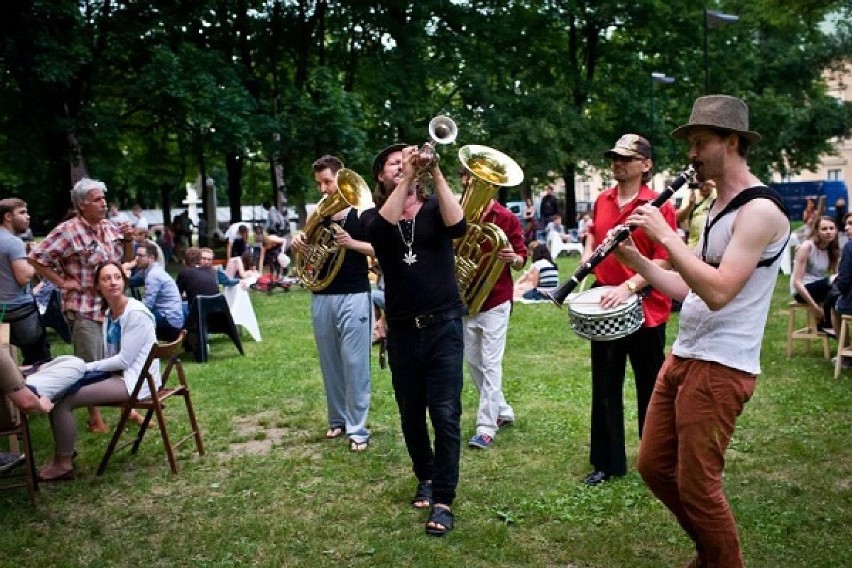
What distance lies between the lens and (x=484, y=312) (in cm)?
586

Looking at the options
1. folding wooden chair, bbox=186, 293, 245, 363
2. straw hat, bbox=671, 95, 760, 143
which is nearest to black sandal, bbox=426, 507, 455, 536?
straw hat, bbox=671, 95, 760, 143

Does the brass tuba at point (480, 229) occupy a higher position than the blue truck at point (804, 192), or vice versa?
the brass tuba at point (480, 229)

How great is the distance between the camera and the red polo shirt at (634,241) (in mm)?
4734

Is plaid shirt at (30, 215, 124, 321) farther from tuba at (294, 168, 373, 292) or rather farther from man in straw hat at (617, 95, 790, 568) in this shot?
man in straw hat at (617, 95, 790, 568)

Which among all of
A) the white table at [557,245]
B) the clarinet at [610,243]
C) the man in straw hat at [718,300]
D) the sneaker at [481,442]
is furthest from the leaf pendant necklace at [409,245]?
the white table at [557,245]

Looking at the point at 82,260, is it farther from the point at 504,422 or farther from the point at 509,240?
the point at 504,422

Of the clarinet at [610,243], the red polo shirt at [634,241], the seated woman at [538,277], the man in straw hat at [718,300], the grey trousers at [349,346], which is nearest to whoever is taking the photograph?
the man in straw hat at [718,300]

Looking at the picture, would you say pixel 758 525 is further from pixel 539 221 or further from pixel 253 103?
pixel 539 221

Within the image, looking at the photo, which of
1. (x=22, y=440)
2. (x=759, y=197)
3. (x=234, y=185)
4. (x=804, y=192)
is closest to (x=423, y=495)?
(x=22, y=440)

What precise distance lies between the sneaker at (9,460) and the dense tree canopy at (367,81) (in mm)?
12986

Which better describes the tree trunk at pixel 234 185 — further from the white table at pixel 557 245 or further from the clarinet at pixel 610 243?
the clarinet at pixel 610 243

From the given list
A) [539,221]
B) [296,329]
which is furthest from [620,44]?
[296,329]

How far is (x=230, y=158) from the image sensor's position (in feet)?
87.1

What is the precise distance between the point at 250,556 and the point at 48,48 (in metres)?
15.9
